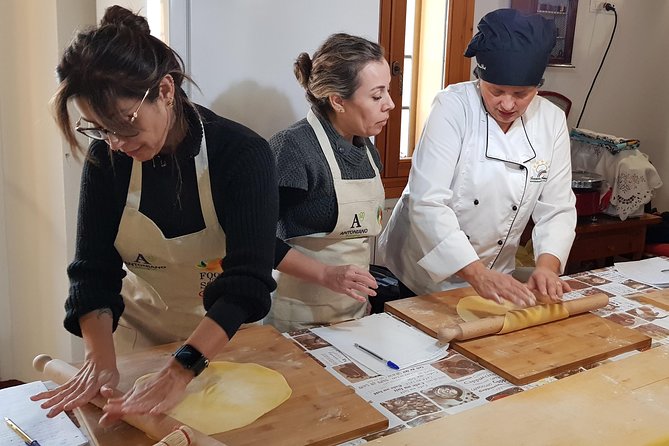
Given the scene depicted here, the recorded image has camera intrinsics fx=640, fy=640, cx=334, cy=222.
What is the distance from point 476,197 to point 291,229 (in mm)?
513

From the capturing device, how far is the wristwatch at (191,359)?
973 millimetres

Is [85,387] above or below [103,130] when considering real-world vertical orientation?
below

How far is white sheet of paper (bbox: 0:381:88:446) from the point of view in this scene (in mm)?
908

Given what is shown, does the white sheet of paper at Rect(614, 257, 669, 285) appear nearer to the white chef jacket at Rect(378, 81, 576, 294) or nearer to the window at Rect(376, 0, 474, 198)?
the white chef jacket at Rect(378, 81, 576, 294)

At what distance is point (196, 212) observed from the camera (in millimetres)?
1176

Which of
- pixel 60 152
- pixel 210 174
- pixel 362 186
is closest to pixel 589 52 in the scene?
pixel 362 186

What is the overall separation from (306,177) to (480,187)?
0.49m

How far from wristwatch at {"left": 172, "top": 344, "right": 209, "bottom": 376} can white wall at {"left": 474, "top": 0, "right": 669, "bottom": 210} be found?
299 cm

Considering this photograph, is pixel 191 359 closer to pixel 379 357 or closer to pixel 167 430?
pixel 167 430

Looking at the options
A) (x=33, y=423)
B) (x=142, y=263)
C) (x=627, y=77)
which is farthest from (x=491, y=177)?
(x=627, y=77)

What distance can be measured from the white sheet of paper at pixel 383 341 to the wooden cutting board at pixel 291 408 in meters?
0.10

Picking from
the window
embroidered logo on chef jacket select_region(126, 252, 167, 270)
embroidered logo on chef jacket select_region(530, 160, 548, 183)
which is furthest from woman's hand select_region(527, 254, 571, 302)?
the window

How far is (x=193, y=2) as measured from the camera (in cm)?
160

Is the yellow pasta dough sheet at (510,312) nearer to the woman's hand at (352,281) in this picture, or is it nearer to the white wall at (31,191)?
the woman's hand at (352,281)
